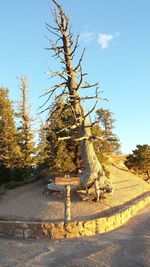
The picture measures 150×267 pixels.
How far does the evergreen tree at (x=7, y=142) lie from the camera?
950 inches

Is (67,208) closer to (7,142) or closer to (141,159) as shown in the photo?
(7,142)

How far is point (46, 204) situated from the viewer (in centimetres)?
1592

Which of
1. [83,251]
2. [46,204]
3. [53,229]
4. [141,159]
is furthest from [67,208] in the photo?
[141,159]

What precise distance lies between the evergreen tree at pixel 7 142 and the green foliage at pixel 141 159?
1131 centimetres

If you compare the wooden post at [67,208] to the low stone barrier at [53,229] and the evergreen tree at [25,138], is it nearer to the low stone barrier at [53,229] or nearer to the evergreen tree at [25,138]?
the low stone barrier at [53,229]

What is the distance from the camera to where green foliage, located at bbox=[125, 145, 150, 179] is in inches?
1146

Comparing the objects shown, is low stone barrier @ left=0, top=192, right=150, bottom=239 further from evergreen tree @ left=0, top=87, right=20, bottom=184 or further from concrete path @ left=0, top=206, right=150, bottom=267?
evergreen tree @ left=0, top=87, right=20, bottom=184

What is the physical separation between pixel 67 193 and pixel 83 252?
11.7 ft

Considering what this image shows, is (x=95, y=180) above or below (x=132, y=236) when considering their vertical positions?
above

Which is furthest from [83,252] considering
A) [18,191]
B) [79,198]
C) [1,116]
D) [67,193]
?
[1,116]

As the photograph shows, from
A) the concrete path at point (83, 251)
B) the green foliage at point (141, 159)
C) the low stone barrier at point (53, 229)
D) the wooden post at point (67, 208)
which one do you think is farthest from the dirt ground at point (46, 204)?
→ the green foliage at point (141, 159)

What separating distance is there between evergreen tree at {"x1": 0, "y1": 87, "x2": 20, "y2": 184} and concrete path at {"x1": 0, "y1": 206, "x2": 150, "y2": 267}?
1299 cm

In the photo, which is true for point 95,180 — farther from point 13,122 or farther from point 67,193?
point 13,122

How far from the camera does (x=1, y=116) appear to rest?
25312 mm
